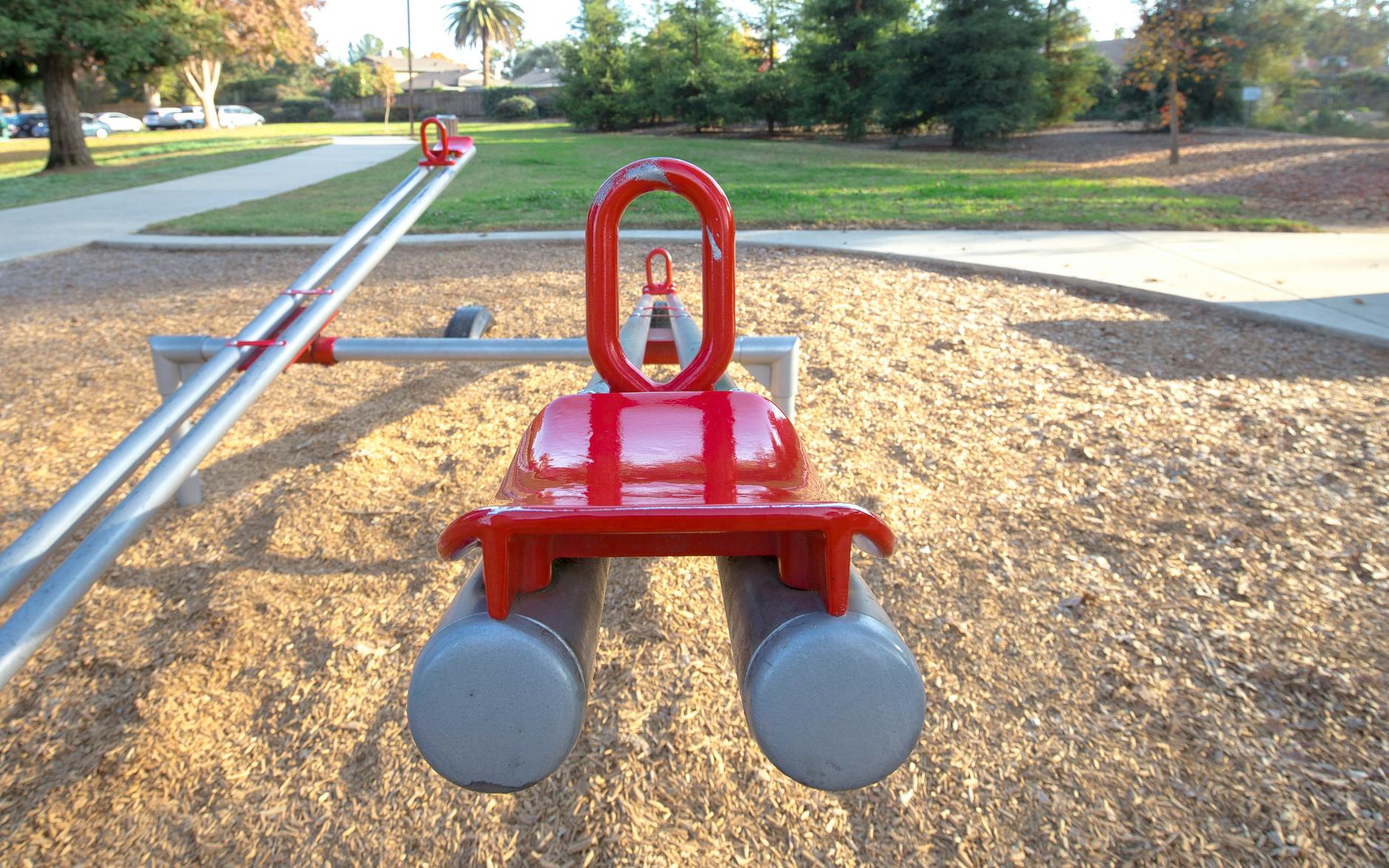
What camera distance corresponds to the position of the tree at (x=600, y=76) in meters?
28.6

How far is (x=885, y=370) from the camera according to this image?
404 centimetres

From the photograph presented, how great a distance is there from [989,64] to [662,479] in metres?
18.8

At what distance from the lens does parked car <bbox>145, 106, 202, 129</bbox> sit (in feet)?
156

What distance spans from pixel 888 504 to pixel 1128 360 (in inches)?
79.3

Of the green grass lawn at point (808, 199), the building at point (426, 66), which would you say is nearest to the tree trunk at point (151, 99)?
the building at point (426, 66)

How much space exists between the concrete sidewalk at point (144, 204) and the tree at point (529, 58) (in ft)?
313

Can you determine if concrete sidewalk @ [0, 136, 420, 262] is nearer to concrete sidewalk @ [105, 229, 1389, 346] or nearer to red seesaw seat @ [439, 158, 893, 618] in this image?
concrete sidewalk @ [105, 229, 1389, 346]

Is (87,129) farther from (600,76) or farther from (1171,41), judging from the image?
(1171,41)

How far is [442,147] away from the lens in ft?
10.4

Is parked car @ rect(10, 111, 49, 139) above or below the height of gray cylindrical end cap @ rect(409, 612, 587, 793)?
above

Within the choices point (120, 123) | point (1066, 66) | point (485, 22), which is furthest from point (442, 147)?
point (485, 22)

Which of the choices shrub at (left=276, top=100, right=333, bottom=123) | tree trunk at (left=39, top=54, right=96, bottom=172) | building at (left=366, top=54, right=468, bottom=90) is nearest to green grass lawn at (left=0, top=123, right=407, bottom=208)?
tree trunk at (left=39, top=54, right=96, bottom=172)

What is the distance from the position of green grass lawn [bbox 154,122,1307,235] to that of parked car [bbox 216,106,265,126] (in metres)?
39.7

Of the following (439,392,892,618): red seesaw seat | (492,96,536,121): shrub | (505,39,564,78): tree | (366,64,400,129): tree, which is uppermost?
(505,39,564,78): tree
